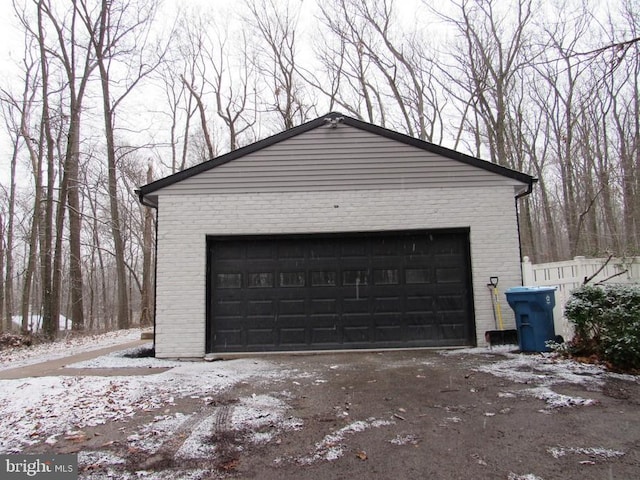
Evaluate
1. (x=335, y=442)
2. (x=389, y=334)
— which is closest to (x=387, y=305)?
(x=389, y=334)

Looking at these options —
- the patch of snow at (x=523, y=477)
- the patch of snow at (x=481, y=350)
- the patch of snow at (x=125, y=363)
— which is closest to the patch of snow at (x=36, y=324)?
the patch of snow at (x=125, y=363)

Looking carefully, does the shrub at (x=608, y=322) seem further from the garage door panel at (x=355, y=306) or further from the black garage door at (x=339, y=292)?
the garage door panel at (x=355, y=306)

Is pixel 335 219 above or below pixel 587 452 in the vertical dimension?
above

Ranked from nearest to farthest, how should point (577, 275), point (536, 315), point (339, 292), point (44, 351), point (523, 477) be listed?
point (523, 477)
point (536, 315)
point (577, 275)
point (339, 292)
point (44, 351)

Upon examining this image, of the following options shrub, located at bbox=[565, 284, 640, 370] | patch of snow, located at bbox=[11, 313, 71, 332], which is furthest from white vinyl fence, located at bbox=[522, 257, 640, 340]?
patch of snow, located at bbox=[11, 313, 71, 332]

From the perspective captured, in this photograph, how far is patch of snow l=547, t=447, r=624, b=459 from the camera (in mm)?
3346

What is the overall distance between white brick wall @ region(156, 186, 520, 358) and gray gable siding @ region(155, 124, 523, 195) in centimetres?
16

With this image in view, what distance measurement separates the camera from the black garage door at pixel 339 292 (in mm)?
8281

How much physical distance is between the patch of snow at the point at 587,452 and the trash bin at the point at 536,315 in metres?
3.98

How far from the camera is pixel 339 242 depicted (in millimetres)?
8516

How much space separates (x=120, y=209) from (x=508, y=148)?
2062 cm

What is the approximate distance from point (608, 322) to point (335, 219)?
15.4 feet

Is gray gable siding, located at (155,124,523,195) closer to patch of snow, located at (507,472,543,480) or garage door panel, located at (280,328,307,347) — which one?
garage door panel, located at (280,328,307,347)

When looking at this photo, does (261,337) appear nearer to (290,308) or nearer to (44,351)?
(290,308)
